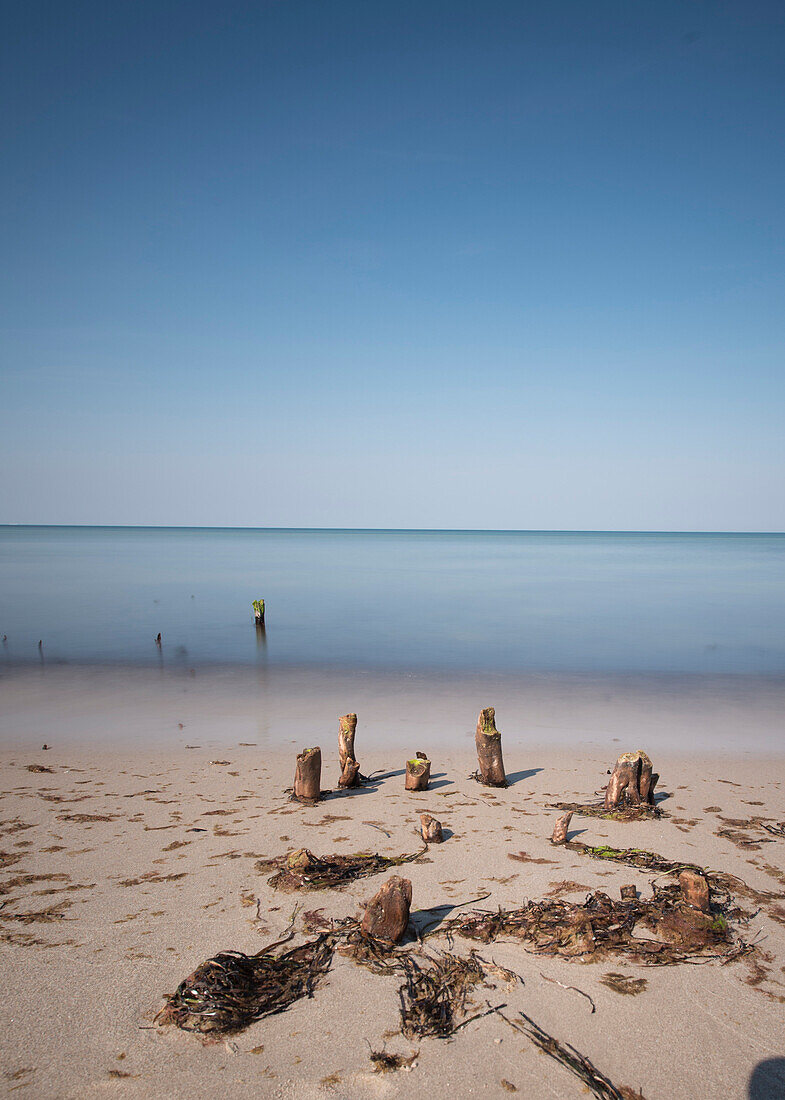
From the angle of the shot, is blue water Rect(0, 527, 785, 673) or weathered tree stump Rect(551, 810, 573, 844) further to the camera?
blue water Rect(0, 527, 785, 673)

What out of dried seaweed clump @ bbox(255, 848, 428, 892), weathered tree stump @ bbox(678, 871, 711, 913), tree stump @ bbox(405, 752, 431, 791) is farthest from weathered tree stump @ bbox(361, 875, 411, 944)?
tree stump @ bbox(405, 752, 431, 791)

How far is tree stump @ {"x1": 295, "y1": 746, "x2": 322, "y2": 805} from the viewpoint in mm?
8664

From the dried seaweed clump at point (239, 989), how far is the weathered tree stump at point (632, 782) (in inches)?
190

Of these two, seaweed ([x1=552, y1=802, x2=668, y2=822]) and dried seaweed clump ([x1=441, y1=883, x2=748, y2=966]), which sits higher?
dried seaweed clump ([x1=441, y1=883, x2=748, y2=966])

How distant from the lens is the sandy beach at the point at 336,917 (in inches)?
158

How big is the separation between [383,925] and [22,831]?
4944mm

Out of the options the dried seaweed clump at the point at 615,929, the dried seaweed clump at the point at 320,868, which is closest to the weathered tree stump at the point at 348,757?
the dried seaweed clump at the point at 320,868

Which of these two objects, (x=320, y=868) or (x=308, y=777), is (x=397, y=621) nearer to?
(x=308, y=777)

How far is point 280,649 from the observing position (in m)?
23.1

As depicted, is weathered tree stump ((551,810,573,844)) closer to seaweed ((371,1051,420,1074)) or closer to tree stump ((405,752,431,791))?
tree stump ((405,752,431,791))

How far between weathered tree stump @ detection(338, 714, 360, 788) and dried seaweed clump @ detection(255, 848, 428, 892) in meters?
2.53

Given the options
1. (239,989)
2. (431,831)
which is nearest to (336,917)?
(239,989)

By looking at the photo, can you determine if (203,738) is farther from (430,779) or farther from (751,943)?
(751,943)

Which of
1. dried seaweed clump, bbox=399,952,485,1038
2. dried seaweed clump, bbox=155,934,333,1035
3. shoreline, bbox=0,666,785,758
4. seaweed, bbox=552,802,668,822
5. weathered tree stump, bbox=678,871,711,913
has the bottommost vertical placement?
shoreline, bbox=0,666,785,758
